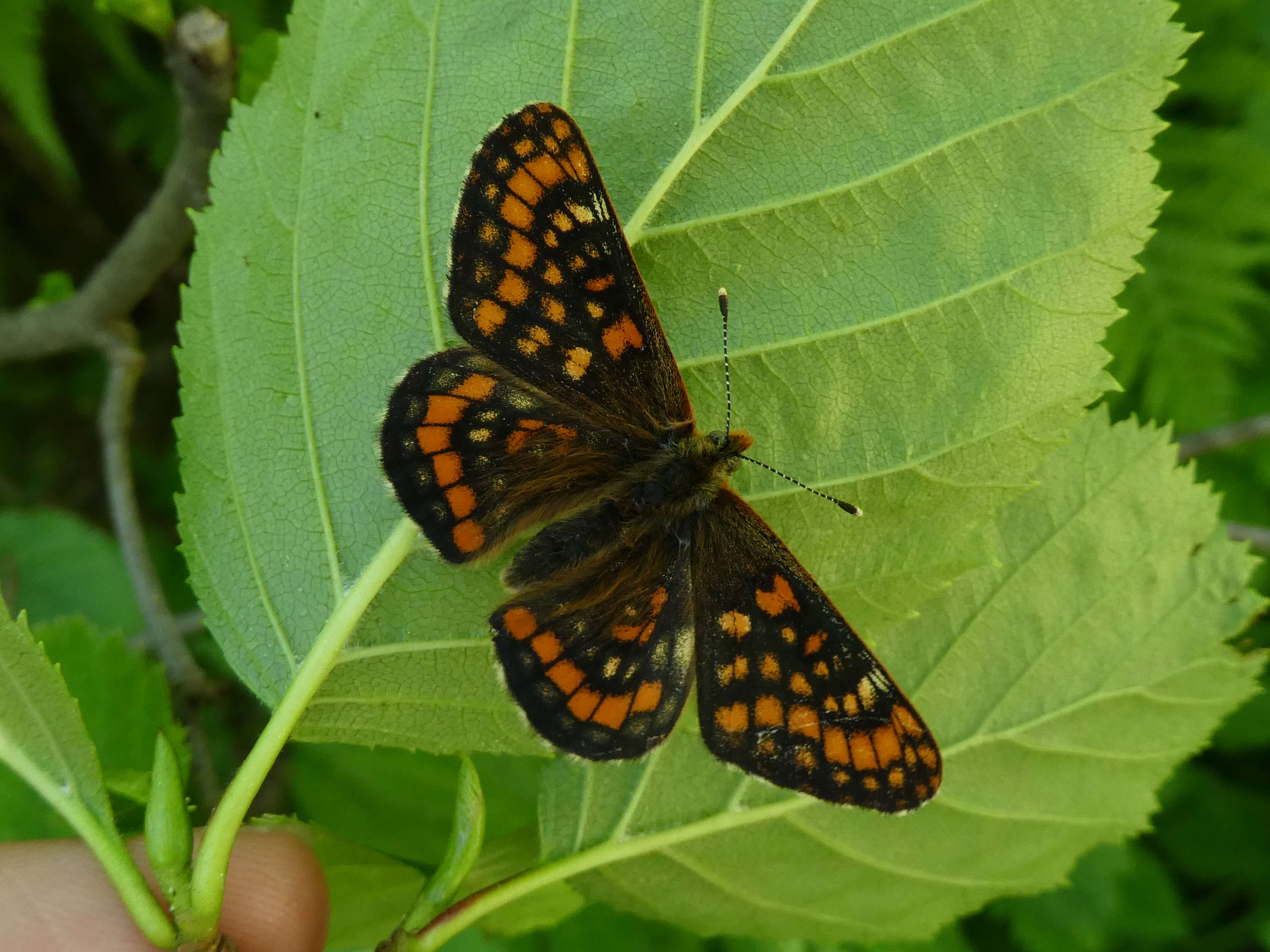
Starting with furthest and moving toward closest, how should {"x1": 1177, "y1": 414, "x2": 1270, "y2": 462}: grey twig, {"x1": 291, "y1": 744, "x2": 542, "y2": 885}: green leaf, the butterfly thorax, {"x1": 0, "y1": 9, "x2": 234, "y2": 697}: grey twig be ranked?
{"x1": 1177, "y1": 414, "x2": 1270, "y2": 462}: grey twig, {"x1": 291, "y1": 744, "x2": 542, "y2": 885}: green leaf, {"x1": 0, "y1": 9, "x2": 234, "y2": 697}: grey twig, the butterfly thorax

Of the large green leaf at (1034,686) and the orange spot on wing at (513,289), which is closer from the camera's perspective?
the orange spot on wing at (513,289)

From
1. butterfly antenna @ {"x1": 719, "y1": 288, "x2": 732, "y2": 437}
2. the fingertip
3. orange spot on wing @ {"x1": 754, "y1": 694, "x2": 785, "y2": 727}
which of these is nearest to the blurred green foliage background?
the fingertip

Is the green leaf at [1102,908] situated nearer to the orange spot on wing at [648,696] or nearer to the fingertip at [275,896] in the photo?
the orange spot on wing at [648,696]

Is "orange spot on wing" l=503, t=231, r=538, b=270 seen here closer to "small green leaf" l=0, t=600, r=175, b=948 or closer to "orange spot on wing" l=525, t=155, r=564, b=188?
"orange spot on wing" l=525, t=155, r=564, b=188

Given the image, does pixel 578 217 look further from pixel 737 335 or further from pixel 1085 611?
pixel 1085 611

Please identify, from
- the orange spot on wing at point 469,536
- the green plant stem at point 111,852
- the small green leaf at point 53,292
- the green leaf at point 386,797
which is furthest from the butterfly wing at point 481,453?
the small green leaf at point 53,292
